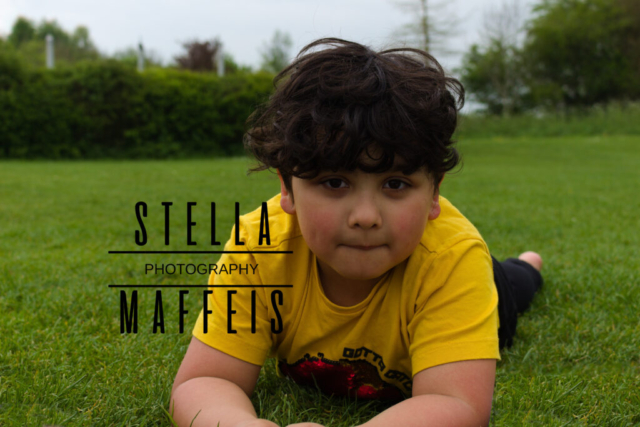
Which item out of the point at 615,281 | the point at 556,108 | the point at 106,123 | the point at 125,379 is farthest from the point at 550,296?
the point at 556,108

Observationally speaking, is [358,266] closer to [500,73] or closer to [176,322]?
[176,322]

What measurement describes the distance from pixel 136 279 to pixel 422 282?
1.90 metres

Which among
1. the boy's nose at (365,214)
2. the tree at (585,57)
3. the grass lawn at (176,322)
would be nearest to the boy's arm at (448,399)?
the grass lawn at (176,322)

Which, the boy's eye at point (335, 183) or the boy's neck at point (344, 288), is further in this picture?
the boy's neck at point (344, 288)

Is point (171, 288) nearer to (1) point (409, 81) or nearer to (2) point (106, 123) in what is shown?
(1) point (409, 81)

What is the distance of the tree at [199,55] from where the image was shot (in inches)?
1064

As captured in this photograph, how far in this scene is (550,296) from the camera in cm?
280

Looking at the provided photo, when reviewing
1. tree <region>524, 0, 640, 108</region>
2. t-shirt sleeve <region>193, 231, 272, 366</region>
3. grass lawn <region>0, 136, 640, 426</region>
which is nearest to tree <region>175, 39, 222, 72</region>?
tree <region>524, 0, 640, 108</region>

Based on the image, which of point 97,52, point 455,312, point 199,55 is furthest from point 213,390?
point 97,52

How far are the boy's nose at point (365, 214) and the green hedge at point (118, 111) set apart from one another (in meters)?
12.7

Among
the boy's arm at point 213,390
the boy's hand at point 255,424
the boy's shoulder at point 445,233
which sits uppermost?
the boy's shoulder at point 445,233

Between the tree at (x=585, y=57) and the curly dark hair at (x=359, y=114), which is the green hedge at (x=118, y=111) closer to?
the curly dark hair at (x=359, y=114)

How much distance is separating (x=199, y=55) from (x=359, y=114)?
27.1 metres

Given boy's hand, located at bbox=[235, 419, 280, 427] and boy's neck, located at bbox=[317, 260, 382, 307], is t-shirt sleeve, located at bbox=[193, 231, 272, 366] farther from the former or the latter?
boy's hand, located at bbox=[235, 419, 280, 427]
